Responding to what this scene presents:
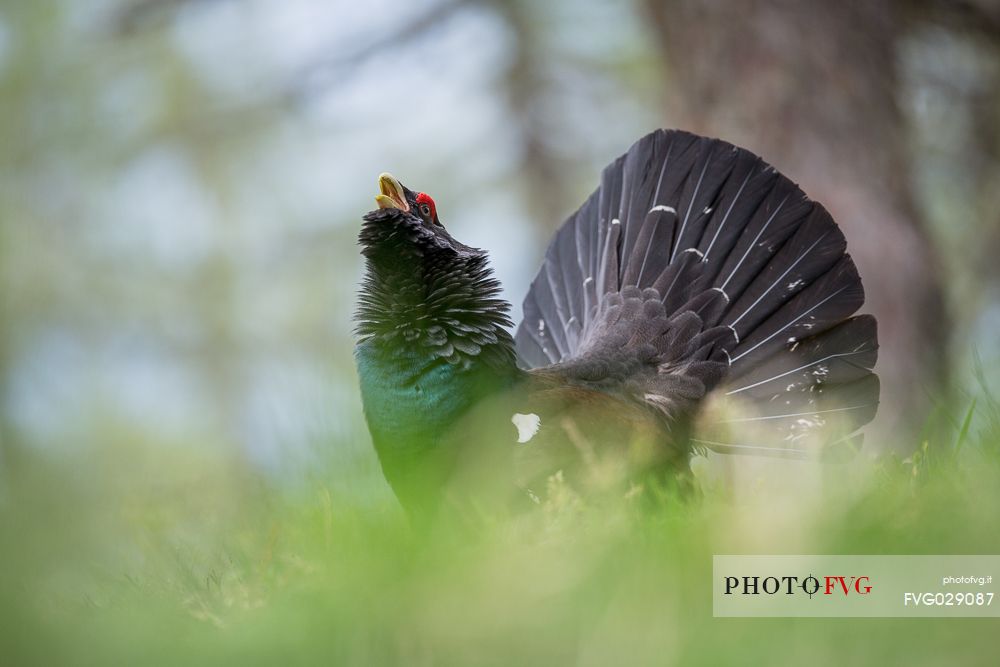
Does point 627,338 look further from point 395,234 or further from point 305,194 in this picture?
point 305,194

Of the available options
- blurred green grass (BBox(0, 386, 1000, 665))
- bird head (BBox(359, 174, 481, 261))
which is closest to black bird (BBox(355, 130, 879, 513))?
bird head (BBox(359, 174, 481, 261))

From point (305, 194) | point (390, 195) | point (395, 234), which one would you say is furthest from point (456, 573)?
point (305, 194)

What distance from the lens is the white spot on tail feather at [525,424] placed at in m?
3.48

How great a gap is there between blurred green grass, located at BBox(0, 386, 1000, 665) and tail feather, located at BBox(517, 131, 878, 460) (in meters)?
1.30

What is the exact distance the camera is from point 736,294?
4.55 meters

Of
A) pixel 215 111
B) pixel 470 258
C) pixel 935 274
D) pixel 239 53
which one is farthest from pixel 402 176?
pixel 470 258

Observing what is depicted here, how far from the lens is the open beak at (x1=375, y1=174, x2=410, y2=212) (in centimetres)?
373

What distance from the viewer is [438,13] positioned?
25.6 feet

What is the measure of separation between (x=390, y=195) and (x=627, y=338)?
1.51 meters

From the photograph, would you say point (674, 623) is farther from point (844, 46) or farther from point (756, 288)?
point (844, 46)

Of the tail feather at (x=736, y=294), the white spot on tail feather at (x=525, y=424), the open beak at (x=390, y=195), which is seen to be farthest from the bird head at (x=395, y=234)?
the tail feather at (x=736, y=294)

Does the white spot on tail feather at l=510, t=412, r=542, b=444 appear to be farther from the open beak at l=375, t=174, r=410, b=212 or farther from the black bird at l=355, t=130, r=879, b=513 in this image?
the open beak at l=375, t=174, r=410, b=212

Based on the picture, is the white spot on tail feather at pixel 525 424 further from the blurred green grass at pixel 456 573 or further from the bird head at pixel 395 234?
the bird head at pixel 395 234

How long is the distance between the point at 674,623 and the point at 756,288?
2.74 meters
